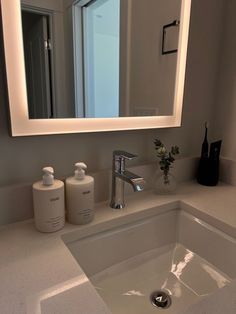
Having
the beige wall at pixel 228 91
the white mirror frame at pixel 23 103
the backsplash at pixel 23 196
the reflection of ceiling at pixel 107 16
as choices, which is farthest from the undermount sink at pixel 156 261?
the reflection of ceiling at pixel 107 16

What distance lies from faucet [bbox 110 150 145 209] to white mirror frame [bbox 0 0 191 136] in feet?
0.37

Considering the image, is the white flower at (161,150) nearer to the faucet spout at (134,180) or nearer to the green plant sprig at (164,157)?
the green plant sprig at (164,157)

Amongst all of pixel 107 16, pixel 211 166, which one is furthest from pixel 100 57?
pixel 211 166

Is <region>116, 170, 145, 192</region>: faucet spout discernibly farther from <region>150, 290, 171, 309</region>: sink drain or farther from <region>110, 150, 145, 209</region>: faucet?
<region>150, 290, 171, 309</region>: sink drain

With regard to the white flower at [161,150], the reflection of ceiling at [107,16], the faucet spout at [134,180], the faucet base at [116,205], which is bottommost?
the faucet base at [116,205]

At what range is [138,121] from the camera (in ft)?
2.85

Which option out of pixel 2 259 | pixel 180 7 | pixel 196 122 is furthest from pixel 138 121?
pixel 2 259

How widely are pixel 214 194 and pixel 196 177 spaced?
6.7 inches

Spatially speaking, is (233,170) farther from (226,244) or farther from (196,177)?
(226,244)

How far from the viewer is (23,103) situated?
65 cm

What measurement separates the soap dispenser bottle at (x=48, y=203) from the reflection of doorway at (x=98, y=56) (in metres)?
0.24

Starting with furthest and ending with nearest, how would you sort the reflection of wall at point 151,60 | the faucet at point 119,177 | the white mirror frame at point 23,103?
the reflection of wall at point 151,60, the faucet at point 119,177, the white mirror frame at point 23,103

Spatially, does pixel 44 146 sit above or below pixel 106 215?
above

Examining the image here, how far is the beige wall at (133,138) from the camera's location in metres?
0.69
